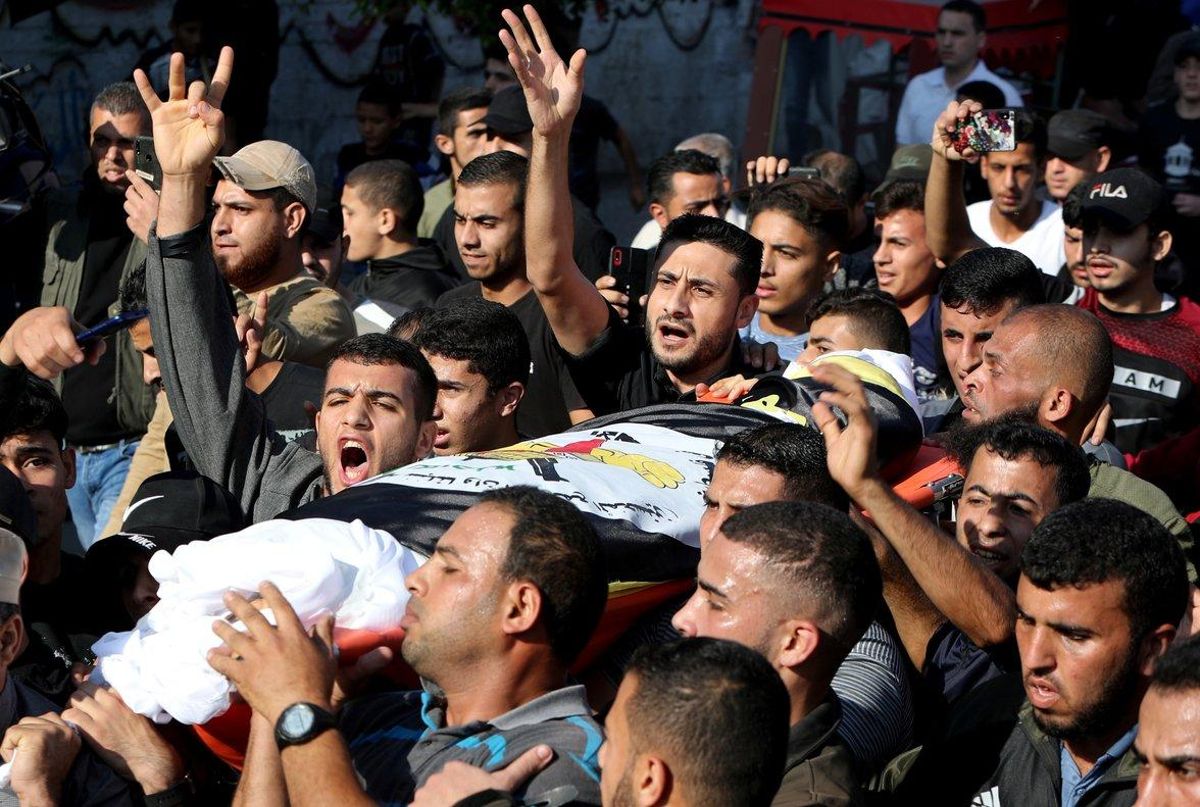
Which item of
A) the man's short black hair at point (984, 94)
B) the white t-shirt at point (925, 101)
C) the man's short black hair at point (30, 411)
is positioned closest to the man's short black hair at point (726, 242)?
the man's short black hair at point (30, 411)

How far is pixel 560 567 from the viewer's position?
3535 mm

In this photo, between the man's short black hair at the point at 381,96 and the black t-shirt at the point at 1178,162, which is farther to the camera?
the man's short black hair at the point at 381,96

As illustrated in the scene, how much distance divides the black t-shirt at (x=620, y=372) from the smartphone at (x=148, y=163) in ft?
4.38

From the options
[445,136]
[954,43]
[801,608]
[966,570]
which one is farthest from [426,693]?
[954,43]

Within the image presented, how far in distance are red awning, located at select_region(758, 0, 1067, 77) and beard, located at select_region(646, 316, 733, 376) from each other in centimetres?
538

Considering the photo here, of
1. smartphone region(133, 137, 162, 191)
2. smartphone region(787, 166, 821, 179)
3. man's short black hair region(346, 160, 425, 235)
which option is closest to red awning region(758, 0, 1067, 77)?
smartphone region(787, 166, 821, 179)

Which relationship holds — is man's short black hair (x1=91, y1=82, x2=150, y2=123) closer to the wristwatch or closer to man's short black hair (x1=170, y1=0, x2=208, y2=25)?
man's short black hair (x1=170, y1=0, x2=208, y2=25)

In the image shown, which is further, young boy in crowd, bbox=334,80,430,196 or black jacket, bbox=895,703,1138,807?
young boy in crowd, bbox=334,80,430,196

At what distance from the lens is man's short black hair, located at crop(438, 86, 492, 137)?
8664 mm

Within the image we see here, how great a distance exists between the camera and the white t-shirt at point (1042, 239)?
7.58m

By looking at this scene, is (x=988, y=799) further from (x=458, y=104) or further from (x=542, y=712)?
(x=458, y=104)

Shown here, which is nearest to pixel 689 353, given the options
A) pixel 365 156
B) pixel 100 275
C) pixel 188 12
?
pixel 100 275

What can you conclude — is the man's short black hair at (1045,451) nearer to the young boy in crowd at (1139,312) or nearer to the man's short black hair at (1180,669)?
the man's short black hair at (1180,669)

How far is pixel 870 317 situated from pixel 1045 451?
1.65 metres
